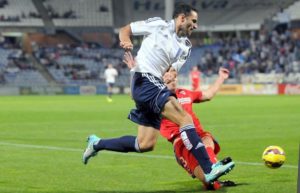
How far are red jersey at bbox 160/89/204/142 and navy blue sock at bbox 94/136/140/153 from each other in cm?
42

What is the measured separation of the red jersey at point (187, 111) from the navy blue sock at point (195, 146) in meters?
0.93

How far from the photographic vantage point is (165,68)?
30.2ft

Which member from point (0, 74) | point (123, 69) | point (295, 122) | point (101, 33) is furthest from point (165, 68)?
point (101, 33)

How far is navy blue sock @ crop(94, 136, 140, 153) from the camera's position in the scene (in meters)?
9.58

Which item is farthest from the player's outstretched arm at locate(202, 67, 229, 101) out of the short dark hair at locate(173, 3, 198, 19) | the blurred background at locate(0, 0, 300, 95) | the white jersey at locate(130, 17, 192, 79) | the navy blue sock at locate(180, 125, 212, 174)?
the blurred background at locate(0, 0, 300, 95)

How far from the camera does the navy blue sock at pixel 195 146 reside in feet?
28.2

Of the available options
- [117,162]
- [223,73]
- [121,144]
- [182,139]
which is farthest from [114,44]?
[182,139]

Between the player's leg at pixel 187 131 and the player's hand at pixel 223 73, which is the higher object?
the player's hand at pixel 223 73

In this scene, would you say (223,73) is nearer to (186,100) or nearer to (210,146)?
(186,100)

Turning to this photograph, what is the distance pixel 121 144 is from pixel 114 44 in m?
58.9

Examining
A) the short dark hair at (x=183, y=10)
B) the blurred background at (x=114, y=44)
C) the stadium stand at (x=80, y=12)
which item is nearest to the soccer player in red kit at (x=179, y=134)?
the short dark hair at (x=183, y=10)

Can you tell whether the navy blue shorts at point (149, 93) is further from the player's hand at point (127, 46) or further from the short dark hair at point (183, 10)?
the short dark hair at point (183, 10)

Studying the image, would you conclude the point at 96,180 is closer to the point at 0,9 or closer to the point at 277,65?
the point at 277,65

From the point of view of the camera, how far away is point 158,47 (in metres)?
9.09
